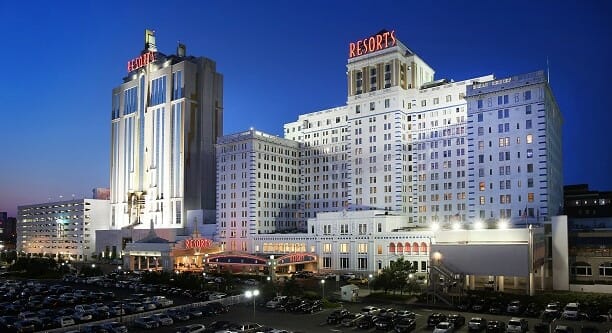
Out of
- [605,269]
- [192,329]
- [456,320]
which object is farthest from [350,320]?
[605,269]

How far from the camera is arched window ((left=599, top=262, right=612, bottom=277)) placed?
10219 cm

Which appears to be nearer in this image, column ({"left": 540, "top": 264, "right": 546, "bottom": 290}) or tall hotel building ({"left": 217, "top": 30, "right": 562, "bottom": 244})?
column ({"left": 540, "top": 264, "right": 546, "bottom": 290})

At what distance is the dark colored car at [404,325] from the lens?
64.9 metres

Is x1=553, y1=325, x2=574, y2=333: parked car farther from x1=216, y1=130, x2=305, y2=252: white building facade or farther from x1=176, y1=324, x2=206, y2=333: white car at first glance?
x1=216, y1=130, x2=305, y2=252: white building facade

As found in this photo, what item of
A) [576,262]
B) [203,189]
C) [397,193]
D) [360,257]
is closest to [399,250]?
[360,257]

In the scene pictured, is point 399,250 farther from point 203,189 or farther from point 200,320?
point 203,189

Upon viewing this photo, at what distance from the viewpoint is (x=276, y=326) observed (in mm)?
69562

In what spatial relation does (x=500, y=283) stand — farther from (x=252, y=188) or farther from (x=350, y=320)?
(x=252, y=188)

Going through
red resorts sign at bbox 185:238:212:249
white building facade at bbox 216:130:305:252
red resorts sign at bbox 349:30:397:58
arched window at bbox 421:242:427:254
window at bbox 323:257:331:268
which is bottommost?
window at bbox 323:257:331:268

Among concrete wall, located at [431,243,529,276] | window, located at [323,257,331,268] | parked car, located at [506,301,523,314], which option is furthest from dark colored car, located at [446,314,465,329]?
window, located at [323,257,331,268]

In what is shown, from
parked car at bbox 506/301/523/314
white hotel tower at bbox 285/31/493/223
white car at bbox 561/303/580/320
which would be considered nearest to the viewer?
white car at bbox 561/303/580/320

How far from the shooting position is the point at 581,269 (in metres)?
104

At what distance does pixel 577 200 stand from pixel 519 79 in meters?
88.7

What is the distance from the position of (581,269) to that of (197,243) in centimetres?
9727
